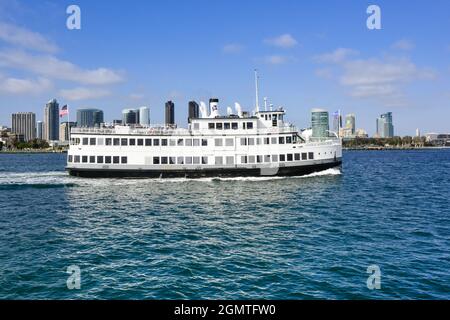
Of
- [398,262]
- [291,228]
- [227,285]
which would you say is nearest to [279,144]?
[291,228]

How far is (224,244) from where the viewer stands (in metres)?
20.1

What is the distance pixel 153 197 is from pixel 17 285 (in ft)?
70.1

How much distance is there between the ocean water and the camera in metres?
14.2

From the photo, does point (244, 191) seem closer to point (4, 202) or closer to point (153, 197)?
point (153, 197)

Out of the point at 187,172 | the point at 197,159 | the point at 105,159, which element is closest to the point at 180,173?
the point at 187,172

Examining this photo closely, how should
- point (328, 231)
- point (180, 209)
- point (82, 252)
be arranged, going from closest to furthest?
point (82, 252) < point (328, 231) < point (180, 209)

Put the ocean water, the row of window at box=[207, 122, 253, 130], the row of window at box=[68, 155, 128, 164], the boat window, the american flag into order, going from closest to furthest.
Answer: the ocean water
the row of window at box=[68, 155, 128, 164]
the boat window
the row of window at box=[207, 122, 253, 130]
the american flag

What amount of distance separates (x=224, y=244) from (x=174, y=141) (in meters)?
30.9

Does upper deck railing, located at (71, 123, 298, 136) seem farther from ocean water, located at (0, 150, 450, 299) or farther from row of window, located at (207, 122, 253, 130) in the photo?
ocean water, located at (0, 150, 450, 299)

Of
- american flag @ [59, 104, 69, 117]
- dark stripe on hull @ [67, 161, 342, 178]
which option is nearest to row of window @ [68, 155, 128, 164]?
dark stripe on hull @ [67, 161, 342, 178]

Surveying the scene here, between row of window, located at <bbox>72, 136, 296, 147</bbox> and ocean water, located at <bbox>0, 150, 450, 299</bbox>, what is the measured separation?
37.4ft

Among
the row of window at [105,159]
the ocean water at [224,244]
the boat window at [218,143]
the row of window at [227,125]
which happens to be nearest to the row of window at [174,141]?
the boat window at [218,143]

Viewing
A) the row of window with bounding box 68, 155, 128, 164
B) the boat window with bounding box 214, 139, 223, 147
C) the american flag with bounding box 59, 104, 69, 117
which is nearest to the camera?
the row of window with bounding box 68, 155, 128, 164
